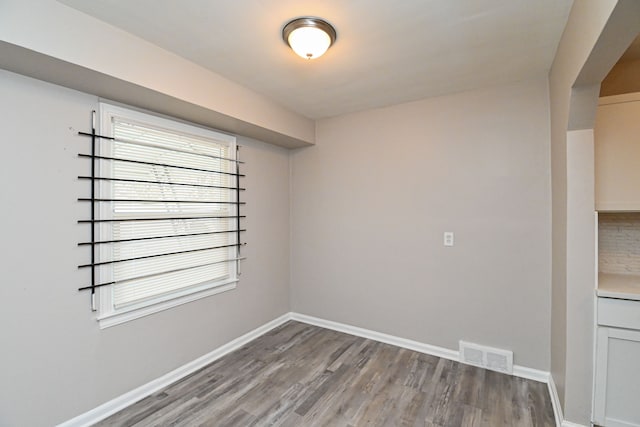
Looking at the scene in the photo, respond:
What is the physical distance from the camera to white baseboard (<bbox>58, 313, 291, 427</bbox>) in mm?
1911

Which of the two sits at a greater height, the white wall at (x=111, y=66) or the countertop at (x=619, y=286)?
the white wall at (x=111, y=66)

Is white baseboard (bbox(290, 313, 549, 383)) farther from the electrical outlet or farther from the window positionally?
the window

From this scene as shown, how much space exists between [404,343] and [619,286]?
179 cm

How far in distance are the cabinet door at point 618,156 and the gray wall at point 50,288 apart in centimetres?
331

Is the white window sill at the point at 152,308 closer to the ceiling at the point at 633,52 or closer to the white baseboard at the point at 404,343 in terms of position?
the white baseboard at the point at 404,343

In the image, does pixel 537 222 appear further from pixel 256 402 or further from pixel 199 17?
pixel 199 17

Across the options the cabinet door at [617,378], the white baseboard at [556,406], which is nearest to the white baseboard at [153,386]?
the white baseboard at [556,406]

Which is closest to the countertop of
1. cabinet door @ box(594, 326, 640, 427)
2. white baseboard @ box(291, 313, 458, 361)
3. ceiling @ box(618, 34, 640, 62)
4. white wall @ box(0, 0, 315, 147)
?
cabinet door @ box(594, 326, 640, 427)

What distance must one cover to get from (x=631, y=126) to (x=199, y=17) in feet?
8.89

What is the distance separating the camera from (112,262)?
2041 millimetres

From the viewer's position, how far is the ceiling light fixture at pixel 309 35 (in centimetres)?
169

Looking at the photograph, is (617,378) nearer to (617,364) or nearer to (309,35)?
(617,364)

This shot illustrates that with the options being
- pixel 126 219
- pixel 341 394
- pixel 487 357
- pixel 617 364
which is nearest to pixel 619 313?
pixel 617 364

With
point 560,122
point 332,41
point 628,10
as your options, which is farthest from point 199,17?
point 560,122
